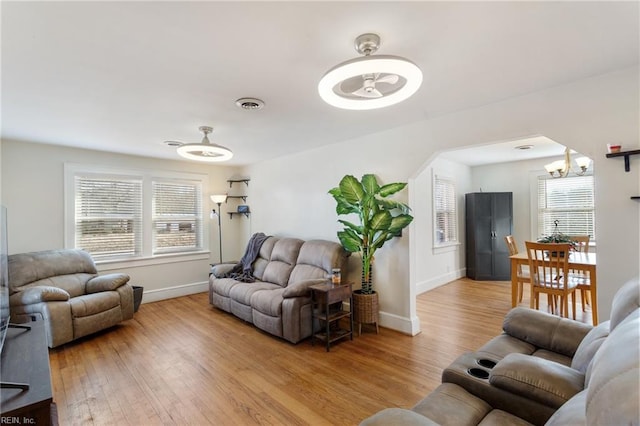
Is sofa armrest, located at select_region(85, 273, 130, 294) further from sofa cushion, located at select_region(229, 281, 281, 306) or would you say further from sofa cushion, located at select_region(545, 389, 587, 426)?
sofa cushion, located at select_region(545, 389, 587, 426)

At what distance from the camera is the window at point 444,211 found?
19.1 ft

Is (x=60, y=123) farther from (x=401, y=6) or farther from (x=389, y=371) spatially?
(x=389, y=371)

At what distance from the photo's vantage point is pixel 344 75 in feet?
5.12

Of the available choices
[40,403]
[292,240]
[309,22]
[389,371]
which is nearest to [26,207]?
[292,240]

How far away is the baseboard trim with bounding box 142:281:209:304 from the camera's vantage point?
4895mm

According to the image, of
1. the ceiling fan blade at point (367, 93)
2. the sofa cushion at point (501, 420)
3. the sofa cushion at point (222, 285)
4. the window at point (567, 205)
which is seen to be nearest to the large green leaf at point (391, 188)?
the ceiling fan blade at point (367, 93)

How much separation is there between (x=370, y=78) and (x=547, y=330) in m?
2.03

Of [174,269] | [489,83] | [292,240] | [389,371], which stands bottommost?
[389,371]

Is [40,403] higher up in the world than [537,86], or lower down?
lower down

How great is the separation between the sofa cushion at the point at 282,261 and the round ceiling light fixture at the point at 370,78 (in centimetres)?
264

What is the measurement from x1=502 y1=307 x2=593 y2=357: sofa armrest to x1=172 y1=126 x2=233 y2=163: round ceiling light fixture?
3.10 metres

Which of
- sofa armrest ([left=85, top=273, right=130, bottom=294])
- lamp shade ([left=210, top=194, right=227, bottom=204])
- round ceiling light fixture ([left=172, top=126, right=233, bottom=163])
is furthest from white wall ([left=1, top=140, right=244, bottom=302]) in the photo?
round ceiling light fixture ([left=172, top=126, right=233, bottom=163])

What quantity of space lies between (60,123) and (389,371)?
428cm

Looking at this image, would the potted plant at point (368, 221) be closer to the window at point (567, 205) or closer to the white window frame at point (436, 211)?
the white window frame at point (436, 211)
